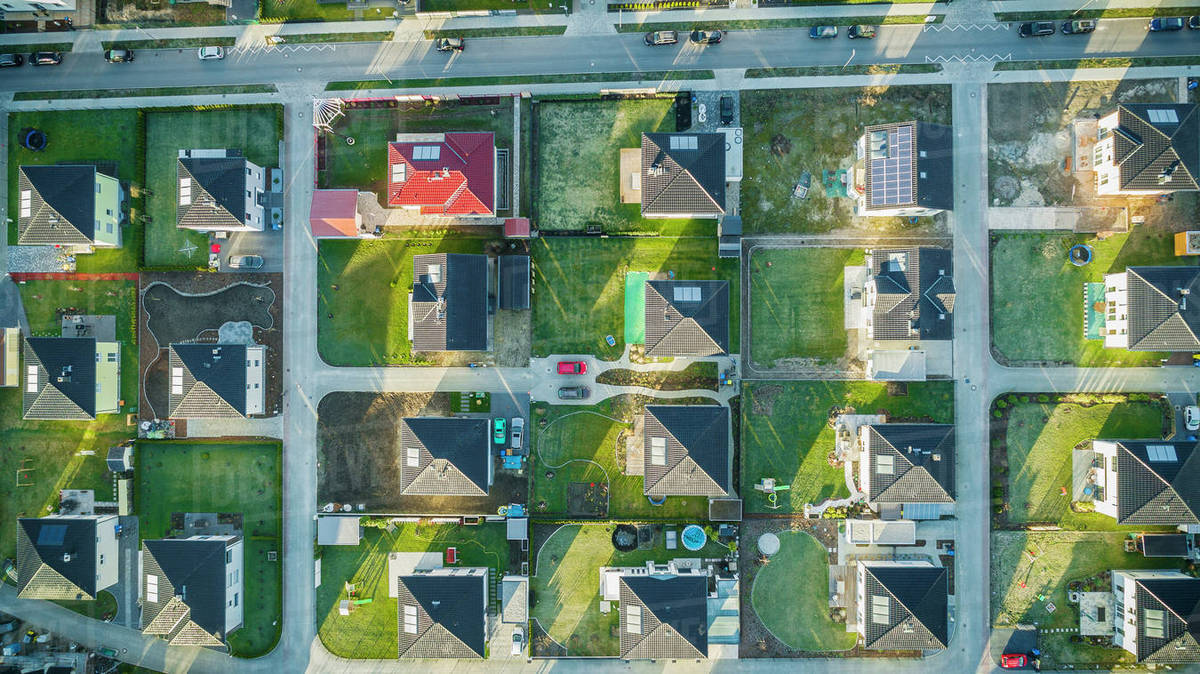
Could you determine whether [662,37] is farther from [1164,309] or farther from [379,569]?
[379,569]

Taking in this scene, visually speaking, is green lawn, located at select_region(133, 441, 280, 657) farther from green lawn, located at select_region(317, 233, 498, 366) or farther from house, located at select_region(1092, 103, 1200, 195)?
house, located at select_region(1092, 103, 1200, 195)

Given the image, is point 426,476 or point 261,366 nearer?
point 426,476

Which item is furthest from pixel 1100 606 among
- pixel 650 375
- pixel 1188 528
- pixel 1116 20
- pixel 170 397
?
pixel 170 397

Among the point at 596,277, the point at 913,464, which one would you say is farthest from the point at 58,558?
the point at 913,464

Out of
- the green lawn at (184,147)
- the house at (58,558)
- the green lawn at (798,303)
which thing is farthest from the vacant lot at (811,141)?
the house at (58,558)

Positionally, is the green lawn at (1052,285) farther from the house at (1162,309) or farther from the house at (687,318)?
the house at (687,318)

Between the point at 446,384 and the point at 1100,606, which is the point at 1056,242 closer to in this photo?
the point at 1100,606

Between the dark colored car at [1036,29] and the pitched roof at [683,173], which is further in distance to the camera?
the dark colored car at [1036,29]
